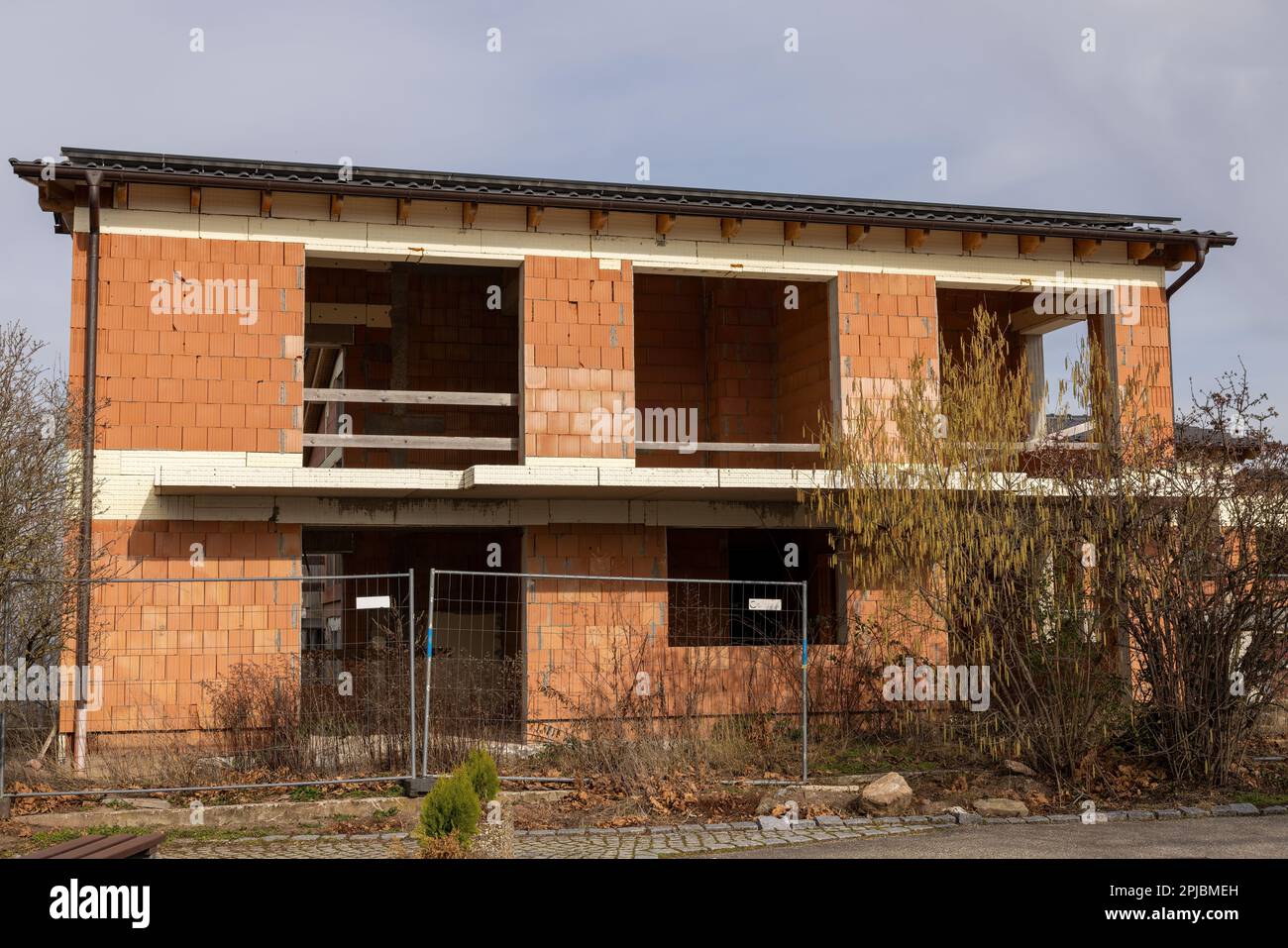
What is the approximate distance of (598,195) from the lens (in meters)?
15.7

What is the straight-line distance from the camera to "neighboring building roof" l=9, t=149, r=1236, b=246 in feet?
47.4

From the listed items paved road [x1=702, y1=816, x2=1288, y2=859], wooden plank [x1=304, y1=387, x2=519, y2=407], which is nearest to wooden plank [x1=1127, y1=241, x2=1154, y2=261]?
wooden plank [x1=304, y1=387, x2=519, y2=407]

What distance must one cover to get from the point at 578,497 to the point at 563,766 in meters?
4.34

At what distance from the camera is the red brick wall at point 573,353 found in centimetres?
1545

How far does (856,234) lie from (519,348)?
15.1ft

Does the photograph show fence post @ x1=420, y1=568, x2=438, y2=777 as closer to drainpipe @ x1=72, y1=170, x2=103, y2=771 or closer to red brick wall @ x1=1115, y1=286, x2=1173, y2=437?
drainpipe @ x1=72, y1=170, x2=103, y2=771

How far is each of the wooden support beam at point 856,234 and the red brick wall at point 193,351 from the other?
6898 millimetres

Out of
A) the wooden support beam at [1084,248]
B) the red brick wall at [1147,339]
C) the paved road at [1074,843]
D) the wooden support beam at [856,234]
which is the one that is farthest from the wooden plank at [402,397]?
the red brick wall at [1147,339]

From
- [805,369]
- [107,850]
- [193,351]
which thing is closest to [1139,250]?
[805,369]

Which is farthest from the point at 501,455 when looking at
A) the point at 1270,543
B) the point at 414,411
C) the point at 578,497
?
the point at 1270,543

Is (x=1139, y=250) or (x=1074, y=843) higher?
(x=1139, y=250)

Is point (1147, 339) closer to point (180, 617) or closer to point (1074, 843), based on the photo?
point (1074, 843)

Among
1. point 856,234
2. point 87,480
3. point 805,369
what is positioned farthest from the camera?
point 805,369

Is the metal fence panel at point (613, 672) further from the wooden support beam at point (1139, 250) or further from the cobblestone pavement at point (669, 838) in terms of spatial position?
the wooden support beam at point (1139, 250)
